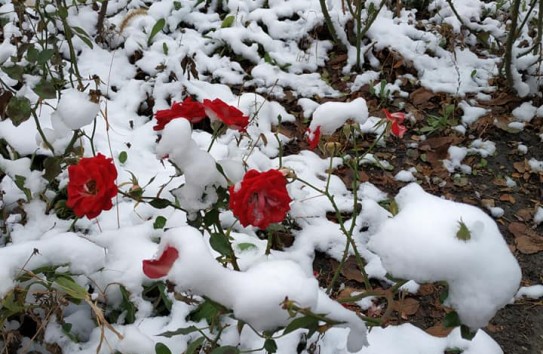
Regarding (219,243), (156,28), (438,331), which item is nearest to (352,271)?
(438,331)

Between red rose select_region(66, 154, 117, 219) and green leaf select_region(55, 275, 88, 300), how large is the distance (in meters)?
0.26

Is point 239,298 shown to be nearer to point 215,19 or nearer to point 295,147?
point 295,147

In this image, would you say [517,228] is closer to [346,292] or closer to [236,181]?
[346,292]

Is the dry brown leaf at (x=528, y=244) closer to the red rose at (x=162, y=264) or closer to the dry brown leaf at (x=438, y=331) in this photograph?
the dry brown leaf at (x=438, y=331)

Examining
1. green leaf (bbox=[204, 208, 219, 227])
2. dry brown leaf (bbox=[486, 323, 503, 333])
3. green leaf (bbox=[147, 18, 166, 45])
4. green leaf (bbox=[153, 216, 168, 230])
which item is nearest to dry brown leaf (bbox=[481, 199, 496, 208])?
A: dry brown leaf (bbox=[486, 323, 503, 333])

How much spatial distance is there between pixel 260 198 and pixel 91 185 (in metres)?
0.33

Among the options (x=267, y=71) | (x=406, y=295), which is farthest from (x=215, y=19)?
(x=406, y=295)

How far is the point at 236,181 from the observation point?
1111 millimetres

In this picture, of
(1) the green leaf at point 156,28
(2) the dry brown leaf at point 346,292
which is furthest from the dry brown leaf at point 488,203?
(1) the green leaf at point 156,28

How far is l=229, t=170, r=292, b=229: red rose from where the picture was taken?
3.10 feet

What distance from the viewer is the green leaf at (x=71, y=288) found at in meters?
1.18

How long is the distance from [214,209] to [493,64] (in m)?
2.23

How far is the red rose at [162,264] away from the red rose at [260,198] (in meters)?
0.13

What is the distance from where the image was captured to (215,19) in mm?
2984
